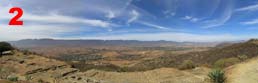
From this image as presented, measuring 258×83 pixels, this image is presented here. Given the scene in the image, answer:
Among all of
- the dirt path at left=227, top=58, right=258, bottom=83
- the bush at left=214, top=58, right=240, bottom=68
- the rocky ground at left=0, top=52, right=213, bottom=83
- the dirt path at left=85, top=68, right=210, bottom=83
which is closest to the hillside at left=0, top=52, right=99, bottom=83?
the rocky ground at left=0, top=52, right=213, bottom=83

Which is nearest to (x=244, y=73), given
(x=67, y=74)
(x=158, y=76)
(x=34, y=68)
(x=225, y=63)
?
(x=158, y=76)

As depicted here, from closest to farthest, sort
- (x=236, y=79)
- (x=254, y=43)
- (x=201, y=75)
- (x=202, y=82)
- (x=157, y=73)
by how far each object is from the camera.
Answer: (x=236, y=79), (x=202, y=82), (x=201, y=75), (x=157, y=73), (x=254, y=43)

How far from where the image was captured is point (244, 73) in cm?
2231

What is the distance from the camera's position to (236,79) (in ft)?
69.9

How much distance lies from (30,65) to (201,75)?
57.5ft

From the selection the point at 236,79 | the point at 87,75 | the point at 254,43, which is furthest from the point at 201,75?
the point at 254,43

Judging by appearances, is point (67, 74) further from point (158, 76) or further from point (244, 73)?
point (244, 73)

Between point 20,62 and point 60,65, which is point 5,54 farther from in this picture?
point 60,65

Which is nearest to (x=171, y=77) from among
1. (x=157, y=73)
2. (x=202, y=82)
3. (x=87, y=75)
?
(x=157, y=73)

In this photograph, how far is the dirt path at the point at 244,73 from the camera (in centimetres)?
2103

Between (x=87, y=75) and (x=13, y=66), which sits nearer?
(x=87, y=75)

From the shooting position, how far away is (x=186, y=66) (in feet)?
103

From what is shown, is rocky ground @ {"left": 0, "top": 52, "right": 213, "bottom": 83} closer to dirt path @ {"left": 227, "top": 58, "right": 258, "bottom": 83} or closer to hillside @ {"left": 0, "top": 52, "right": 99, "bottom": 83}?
hillside @ {"left": 0, "top": 52, "right": 99, "bottom": 83}

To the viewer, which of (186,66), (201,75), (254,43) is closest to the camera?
(201,75)
